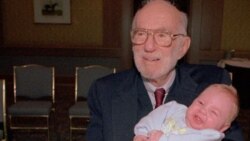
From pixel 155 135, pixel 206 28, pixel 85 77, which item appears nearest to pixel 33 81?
pixel 85 77

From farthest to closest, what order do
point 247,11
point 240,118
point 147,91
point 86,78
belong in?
point 247,11 < point 240,118 < point 86,78 < point 147,91

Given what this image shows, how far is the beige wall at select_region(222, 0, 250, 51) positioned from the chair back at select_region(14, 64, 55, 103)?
11.8 feet

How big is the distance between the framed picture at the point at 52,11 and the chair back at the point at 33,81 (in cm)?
224

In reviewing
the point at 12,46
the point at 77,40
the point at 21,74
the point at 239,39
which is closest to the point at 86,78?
the point at 21,74

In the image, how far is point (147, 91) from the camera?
64.5 inches

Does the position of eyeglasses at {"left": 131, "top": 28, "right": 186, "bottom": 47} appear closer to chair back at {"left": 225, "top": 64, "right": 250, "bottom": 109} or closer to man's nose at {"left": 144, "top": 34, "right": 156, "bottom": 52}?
man's nose at {"left": 144, "top": 34, "right": 156, "bottom": 52}

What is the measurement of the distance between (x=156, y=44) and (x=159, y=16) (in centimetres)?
12

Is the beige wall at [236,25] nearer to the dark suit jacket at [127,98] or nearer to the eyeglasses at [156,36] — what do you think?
the dark suit jacket at [127,98]

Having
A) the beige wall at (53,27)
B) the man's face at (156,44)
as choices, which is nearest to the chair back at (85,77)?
the beige wall at (53,27)

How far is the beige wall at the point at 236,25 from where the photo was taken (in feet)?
20.4

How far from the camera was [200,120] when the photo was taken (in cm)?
136

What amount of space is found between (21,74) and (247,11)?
14.1 feet

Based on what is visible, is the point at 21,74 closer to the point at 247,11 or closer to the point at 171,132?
the point at 171,132

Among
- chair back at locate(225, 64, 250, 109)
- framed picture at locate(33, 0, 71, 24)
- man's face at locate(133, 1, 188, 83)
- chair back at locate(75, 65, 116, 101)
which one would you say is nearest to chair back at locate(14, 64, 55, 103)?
chair back at locate(75, 65, 116, 101)
